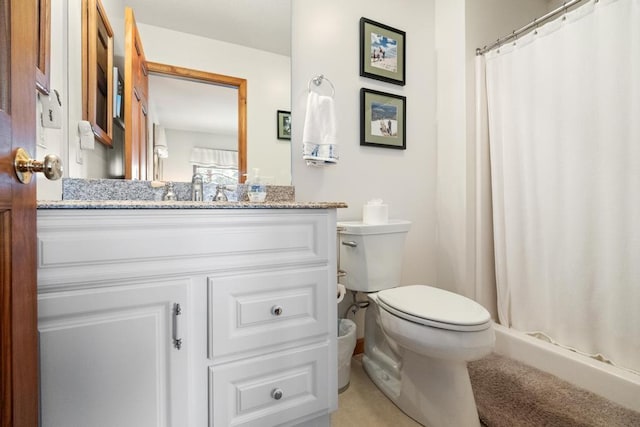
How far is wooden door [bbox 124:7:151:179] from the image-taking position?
1194mm

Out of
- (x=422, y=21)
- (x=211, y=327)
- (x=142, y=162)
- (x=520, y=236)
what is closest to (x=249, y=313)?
(x=211, y=327)

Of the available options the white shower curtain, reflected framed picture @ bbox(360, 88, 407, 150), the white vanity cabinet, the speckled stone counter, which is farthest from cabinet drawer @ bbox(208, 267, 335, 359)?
the white shower curtain

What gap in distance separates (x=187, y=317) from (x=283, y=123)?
1075mm

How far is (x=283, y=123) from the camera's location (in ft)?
5.05

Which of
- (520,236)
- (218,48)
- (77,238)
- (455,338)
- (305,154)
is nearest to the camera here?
(77,238)

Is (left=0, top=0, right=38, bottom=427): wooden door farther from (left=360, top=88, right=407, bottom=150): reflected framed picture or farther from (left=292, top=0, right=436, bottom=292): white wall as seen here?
(left=360, top=88, right=407, bottom=150): reflected framed picture

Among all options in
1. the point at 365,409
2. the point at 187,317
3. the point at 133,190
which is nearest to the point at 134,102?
the point at 133,190

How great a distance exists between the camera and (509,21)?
1954 millimetres

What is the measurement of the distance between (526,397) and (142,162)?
2.02 metres

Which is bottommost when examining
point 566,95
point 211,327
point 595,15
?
point 211,327

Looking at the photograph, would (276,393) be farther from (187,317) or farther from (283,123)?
(283,123)

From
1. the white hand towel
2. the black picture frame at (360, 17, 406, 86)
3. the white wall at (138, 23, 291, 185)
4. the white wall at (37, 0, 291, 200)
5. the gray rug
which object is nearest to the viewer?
the white wall at (37, 0, 291, 200)

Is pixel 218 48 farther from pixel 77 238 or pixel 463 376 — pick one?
pixel 463 376

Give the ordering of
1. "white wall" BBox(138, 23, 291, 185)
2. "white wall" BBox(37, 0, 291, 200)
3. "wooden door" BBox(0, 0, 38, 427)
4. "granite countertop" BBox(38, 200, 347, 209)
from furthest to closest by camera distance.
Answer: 1. "white wall" BBox(138, 23, 291, 185)
2. "white wall" BBox(37, 0, 291, 200)
3. "granite countertop" BBox(38, 200, 347, 209)
4. "wooden door" BBox(0, 0, 38, 427)
